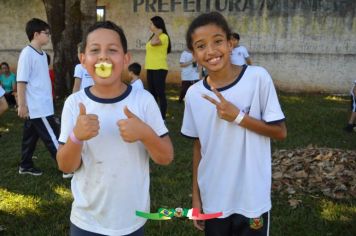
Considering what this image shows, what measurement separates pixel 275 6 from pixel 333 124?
5.73m

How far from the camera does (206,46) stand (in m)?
2.33

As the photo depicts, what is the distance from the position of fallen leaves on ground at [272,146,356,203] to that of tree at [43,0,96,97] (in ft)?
20.3

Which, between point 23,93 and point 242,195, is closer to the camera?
point 242,195

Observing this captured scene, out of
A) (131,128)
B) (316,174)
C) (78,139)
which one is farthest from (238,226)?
(316,174)

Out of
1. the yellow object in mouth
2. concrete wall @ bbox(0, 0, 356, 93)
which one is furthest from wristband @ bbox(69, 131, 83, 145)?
concrete wall @ bbox(0, 0, 356, 93)

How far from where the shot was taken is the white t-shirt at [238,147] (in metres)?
2.29

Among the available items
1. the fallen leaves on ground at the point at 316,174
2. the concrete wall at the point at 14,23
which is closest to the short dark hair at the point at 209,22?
the fallen leaves on ground at the point at 316,174

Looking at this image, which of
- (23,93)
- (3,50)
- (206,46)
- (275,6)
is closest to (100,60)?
(206,46)

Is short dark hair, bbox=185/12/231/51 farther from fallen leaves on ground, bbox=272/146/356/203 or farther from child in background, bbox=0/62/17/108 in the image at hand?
child in background, bbox=0/62/17/108

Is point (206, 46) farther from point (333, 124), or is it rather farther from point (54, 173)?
point (333, 124)

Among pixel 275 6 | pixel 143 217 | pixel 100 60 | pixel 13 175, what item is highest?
pixel 275 6

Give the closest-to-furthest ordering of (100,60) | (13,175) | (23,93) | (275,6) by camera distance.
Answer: (100,60)
(23,93)
(13,175)
(275,6)

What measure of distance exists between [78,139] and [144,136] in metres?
0.28

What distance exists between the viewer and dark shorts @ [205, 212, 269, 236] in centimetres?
235
